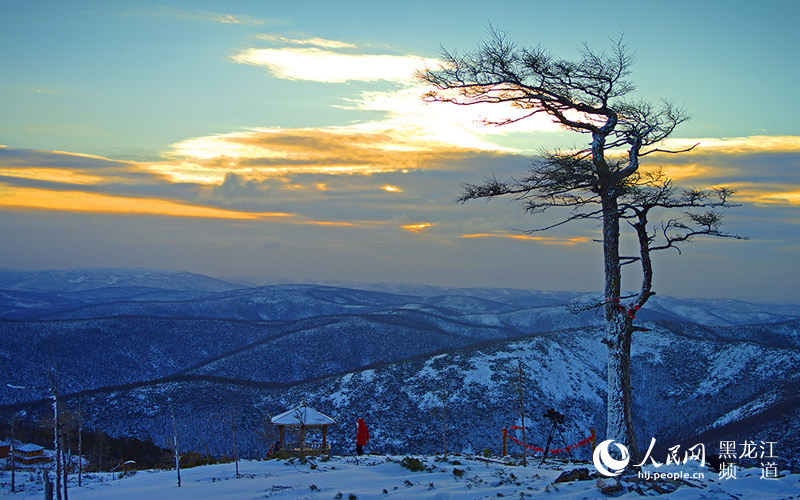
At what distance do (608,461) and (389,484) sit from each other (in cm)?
513

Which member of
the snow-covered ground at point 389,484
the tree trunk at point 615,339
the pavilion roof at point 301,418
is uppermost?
the tree trunk at point 615,339

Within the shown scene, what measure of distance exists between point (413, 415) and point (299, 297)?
147896mm

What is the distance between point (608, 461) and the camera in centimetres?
1201

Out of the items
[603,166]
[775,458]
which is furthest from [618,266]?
[775,458]

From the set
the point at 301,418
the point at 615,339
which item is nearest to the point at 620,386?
the point at 615,339

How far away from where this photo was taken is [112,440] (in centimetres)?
4116

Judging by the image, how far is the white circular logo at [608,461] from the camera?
11.3 metres

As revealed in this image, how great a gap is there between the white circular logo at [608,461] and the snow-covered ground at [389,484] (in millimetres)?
385

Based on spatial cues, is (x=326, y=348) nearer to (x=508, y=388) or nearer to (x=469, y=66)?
(x=508, y=388)

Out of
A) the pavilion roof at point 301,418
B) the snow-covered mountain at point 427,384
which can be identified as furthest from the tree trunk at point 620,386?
the pavilion roof at point 301,418

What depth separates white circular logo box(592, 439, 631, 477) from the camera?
1134 centimetres

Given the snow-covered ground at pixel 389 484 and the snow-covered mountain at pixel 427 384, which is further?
the snow-covered mountain at pixel 427 384

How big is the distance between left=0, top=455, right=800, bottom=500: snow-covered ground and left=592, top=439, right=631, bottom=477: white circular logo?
38 cm

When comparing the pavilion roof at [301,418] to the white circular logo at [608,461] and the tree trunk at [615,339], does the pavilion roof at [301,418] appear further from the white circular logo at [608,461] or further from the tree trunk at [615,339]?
the white circular logo at [608,461]
